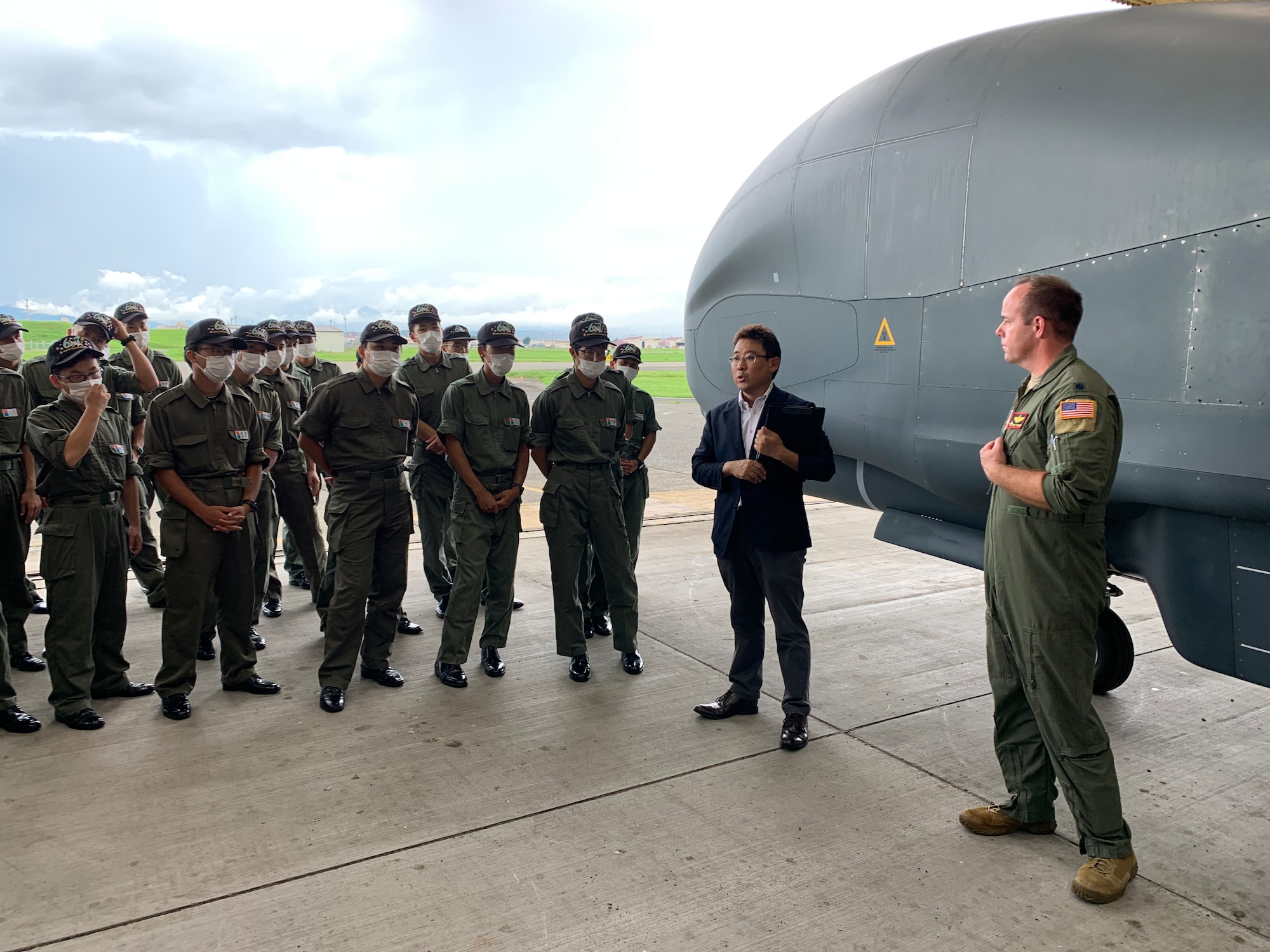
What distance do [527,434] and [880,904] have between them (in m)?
2.83

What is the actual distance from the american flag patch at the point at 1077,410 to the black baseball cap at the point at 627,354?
3.64 meters

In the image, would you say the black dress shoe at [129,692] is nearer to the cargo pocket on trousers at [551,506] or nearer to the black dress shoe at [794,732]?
the cargo pocket on trousers at [551,506]

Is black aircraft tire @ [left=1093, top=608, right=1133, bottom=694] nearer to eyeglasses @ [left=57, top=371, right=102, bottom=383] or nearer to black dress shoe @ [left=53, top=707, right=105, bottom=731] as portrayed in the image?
black dress shoe @ [left=53, top=707, right=105, bottom=731]

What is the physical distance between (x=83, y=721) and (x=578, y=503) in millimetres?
2391

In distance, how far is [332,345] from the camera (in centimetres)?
2508

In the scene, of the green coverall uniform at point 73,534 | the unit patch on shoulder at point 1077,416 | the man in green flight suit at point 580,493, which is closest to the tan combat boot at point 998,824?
the unit patch on shoulder at point 1077,416

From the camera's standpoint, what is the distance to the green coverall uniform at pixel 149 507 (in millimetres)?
5445

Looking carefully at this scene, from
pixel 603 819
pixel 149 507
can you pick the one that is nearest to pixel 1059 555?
pixel 603 819

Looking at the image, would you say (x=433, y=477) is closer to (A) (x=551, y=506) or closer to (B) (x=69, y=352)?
(A) (x=551, y=506)

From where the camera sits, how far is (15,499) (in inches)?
164

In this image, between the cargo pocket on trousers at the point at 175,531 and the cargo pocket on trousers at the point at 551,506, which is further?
the cargo pocket on trousers at the point at 551,506

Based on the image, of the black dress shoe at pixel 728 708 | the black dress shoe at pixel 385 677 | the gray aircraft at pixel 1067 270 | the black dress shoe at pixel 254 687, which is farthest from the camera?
the black dress shoe at pixel 385 677

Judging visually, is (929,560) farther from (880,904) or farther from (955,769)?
(880,904)

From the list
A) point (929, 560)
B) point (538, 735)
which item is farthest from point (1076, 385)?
point (929, 560)
